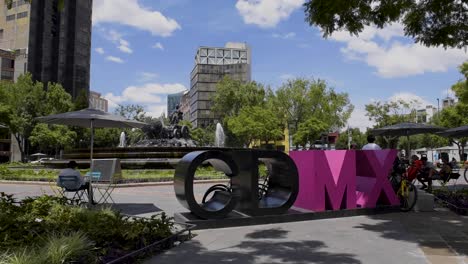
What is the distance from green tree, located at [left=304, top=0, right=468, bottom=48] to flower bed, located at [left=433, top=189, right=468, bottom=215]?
13.5ft

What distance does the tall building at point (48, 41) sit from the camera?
271 ft

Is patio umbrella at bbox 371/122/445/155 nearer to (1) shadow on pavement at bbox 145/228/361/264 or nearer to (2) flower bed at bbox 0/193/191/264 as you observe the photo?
(1) shadow on pavement at bbox 145/228/361/264

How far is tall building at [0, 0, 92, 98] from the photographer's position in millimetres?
82688

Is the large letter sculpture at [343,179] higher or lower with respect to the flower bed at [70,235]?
higher

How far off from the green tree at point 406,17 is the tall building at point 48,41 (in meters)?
80.8

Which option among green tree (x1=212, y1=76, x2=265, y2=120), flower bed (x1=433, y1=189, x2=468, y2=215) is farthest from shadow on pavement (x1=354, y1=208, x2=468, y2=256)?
Result: green tree (x1=212, y1=76, x2=265, y2=120)

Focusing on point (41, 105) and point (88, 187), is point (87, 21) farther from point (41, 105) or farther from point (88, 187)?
point (88, 187)

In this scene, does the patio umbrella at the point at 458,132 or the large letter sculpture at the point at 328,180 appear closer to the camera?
the large letter sculpture at the point at 328,180

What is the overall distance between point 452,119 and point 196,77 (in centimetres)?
8329

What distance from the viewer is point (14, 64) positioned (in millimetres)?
80688

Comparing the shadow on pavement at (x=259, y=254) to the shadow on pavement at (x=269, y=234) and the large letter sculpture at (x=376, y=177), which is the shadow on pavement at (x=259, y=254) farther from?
the large letter sculpture at (x=376, y=177)

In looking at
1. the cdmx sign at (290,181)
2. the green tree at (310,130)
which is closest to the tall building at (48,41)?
the green tree at (310,130)

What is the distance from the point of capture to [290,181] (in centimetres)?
971

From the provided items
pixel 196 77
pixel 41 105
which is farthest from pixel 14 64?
pixel 196 77
